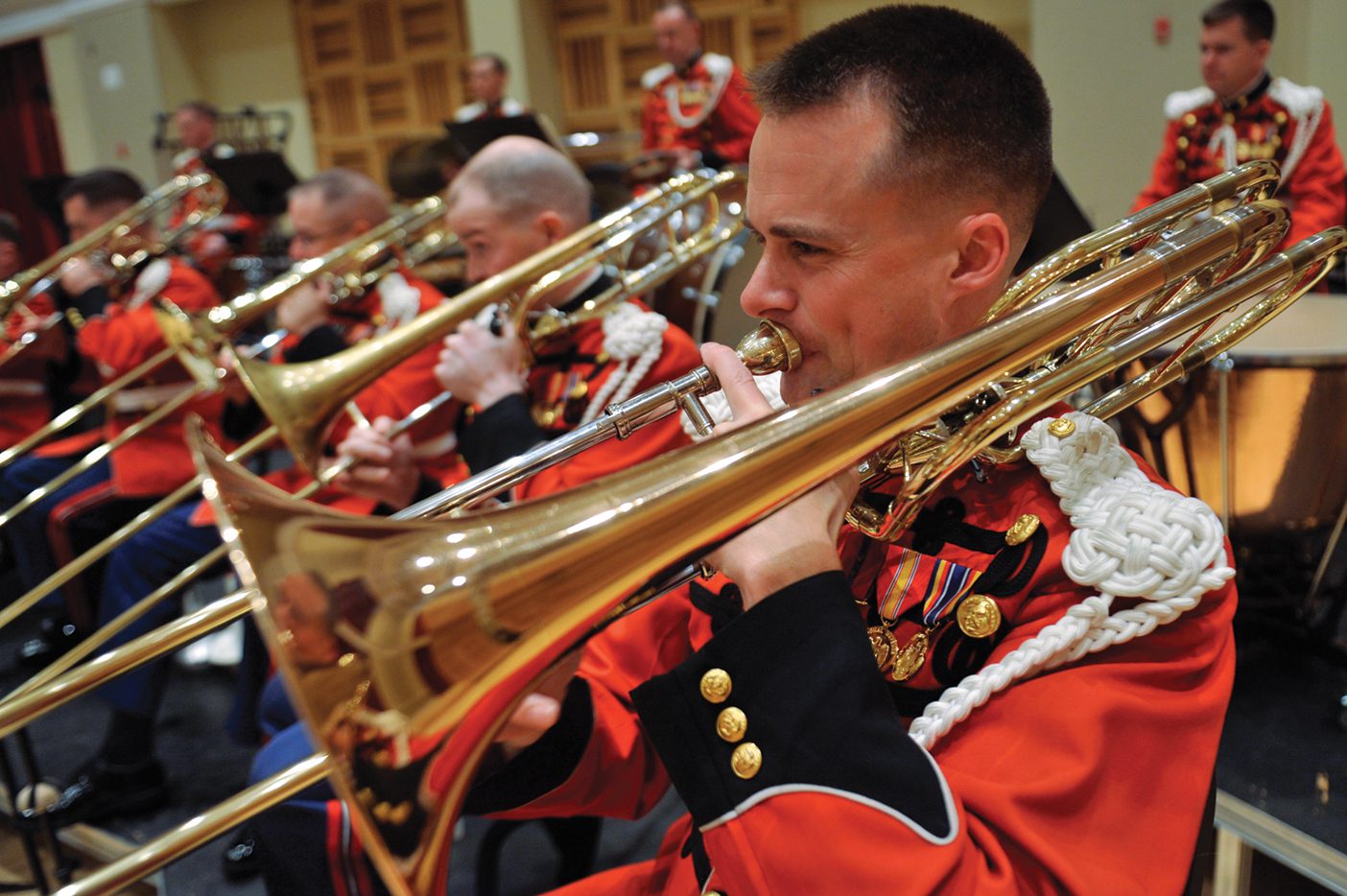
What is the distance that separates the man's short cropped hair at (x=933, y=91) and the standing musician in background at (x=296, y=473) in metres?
1.55

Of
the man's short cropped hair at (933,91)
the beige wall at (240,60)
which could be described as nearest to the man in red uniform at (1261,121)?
the man's short cropped hair at (933,91)

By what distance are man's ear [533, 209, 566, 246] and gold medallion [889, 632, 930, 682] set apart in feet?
5.00

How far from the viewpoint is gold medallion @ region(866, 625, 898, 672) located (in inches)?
36.6

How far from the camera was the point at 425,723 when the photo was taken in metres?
0.68

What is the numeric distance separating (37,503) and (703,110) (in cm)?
371

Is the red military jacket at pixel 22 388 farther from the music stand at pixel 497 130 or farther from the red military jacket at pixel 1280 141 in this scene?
the red military jacket at pixel 1280 141

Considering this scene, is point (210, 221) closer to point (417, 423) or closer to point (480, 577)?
point (417, 423)

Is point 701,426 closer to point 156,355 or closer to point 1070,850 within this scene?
point 1070,850

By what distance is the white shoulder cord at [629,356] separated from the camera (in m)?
1.98

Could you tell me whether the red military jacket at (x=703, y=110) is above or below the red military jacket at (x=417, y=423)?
above

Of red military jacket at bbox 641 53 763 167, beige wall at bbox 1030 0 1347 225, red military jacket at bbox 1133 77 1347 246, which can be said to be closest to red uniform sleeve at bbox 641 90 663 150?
red military jacket at bbox 641 53 763 167

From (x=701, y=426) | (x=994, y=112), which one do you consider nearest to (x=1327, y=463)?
(x=994, y=112)

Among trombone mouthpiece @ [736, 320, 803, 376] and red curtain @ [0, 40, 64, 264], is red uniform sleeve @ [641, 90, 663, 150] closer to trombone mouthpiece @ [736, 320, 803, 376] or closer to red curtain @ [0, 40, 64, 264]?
trombone mouthpiece @ [736, 320, 803, 376]

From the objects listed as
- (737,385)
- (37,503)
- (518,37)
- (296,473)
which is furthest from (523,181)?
(518,37)
